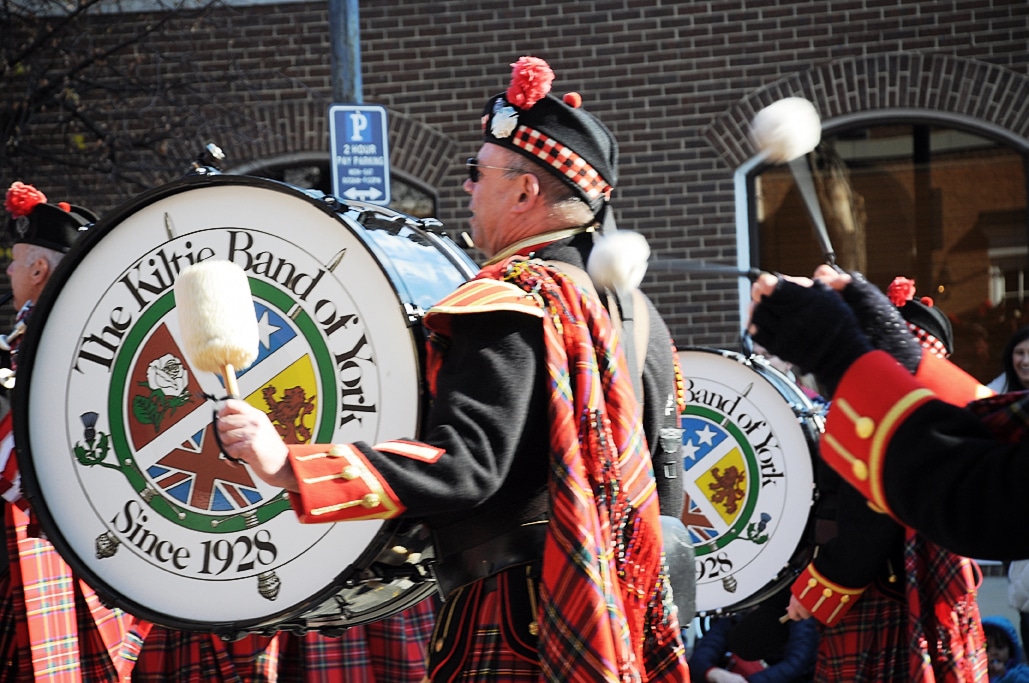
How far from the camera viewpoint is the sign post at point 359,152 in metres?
5.89

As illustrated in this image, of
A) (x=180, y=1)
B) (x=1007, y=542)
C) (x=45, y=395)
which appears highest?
(x=180, y=1)

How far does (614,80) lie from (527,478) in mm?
6530

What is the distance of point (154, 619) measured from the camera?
257cm

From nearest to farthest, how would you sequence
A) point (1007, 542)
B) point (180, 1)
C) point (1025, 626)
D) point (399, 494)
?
point (1007, 542)
point (399, 494)
point (1025, 626)
point (180, 1)

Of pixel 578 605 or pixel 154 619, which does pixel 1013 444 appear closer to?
pixel 578 605

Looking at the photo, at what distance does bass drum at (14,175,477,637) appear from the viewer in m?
2.47

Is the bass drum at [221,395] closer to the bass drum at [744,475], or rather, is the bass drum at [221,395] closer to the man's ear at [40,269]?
the man's ear at [40,269]

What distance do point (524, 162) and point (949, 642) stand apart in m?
1.75

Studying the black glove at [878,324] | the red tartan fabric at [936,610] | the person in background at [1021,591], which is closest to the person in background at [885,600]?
the red tartan fabric at [936,610]

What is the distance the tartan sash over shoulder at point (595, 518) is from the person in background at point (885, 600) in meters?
1.10

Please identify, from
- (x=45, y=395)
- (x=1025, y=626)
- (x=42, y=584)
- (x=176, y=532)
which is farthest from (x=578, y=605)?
(x=1025, y=626)

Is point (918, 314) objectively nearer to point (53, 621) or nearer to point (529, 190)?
point (529, 190)

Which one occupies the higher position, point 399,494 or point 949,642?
point 399,494

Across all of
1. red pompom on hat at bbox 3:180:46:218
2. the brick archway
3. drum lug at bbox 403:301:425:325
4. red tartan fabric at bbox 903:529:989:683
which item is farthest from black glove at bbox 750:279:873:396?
the brick archway
